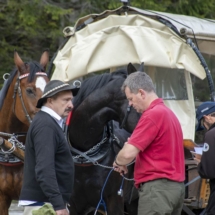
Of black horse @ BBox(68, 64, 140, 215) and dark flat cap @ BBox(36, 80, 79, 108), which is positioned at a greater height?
dark flat cap @ BBox(36, 80, 79, 108)

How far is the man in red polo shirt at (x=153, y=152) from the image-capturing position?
4.92 metres

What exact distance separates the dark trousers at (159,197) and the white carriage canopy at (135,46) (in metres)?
2.37

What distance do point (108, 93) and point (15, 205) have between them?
5.21 meters

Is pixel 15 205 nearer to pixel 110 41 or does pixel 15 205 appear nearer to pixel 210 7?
pixel 110 41

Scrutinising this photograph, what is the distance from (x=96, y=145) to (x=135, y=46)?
4.48ft

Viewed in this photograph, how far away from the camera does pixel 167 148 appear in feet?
16.3

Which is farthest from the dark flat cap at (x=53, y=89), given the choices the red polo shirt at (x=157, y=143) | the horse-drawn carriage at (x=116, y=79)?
the horse-drawn carriage at (x=116, y=79)

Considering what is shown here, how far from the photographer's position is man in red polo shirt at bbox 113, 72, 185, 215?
492 centimetres

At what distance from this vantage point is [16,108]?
6.30 m

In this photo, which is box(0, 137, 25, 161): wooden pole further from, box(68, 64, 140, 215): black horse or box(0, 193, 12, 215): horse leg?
box(68, 64, 140, 215): black horse

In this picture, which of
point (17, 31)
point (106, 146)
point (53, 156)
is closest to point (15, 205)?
point (17, 31)

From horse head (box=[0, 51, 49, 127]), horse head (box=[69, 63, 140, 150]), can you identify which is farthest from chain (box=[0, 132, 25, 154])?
horse head (box=[69, 63, 140, 150])

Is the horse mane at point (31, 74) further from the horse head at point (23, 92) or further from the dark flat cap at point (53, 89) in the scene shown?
the dark flat cap at point (53, 89)

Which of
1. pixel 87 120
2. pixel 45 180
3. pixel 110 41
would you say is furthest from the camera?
pixel 110 41
